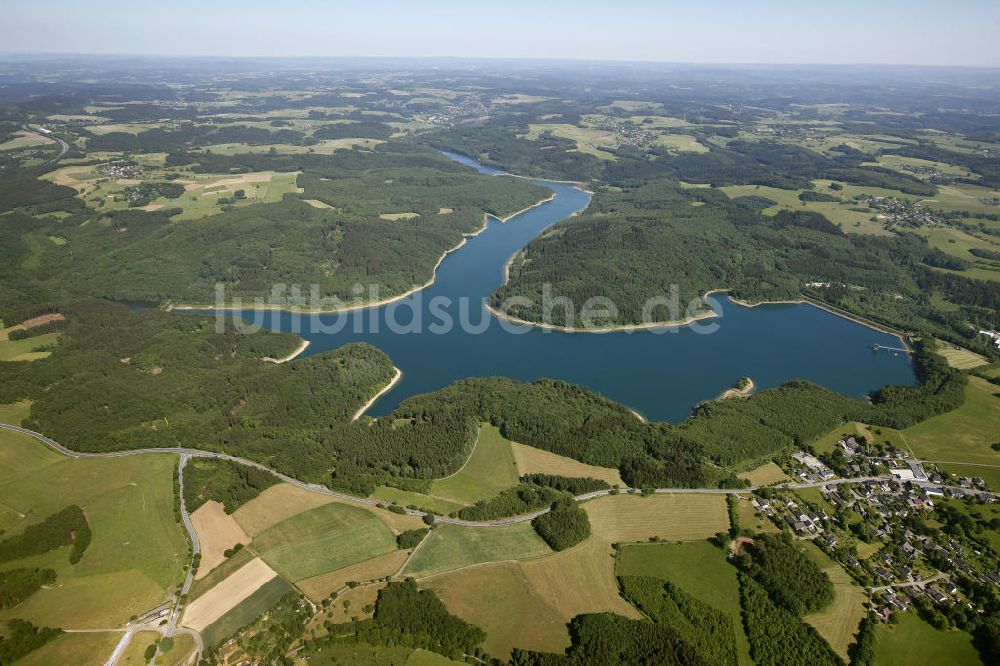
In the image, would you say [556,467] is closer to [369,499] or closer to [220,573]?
[369,499]

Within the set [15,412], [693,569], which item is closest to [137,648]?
[693,569]

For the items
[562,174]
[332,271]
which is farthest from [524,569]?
[562,174]

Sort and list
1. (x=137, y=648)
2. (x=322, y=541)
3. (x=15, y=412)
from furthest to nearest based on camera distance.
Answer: (x=15, y=412) < (x=322, y=541) < (x=137, y=648)

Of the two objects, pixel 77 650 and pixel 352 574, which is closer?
pixel 77 650

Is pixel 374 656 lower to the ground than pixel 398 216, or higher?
lower

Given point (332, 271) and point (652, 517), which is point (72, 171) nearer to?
point (332, 271)

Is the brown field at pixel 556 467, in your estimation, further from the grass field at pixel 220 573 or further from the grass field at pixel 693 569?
the grass field at pixel 220 573
